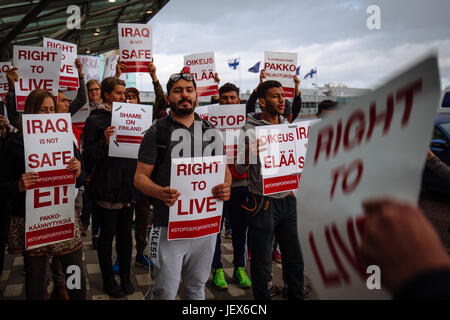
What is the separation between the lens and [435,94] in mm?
750

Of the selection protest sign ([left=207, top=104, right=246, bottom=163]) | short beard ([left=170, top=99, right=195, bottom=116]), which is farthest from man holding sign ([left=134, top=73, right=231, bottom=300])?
protest sign ([left=207, top=104, right=246, bottom=163])

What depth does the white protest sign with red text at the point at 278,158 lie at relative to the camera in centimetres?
265

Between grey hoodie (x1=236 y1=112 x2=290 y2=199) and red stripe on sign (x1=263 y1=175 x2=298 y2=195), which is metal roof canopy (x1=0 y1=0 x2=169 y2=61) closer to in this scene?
grey hoodie (x1=236 y1=112 x2=290 y2=199)

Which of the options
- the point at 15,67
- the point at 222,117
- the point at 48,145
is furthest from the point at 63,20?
the point at 48,145

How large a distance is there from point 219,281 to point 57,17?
11756 mm

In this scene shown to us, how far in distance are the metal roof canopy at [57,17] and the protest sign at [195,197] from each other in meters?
8.22

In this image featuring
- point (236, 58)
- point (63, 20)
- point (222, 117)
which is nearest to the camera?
point (222, 117)

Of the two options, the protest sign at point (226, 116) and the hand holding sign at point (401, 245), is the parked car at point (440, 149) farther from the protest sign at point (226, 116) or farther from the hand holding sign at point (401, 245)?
the hand holding sign at point (401, 245)

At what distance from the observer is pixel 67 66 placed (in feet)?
15.0

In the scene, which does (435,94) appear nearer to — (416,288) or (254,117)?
(416,288)

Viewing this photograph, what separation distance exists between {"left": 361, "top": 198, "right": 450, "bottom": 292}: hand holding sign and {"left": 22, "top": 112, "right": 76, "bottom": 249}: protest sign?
91.7 inches

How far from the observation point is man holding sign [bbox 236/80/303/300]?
2637 millimetres

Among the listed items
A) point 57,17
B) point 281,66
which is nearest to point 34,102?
point 281,66
